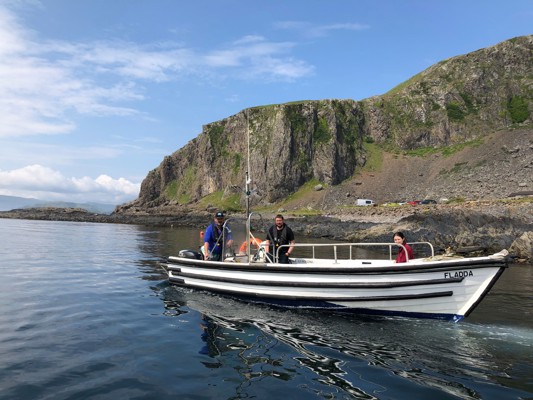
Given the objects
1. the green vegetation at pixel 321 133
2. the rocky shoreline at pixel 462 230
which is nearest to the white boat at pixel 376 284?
the rocky shoreline at pixel 462 230

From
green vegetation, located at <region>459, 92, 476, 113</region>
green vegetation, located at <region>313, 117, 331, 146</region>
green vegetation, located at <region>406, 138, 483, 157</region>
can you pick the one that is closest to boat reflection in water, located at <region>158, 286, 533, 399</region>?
green vegetation, located at <region>406, 138, 483, 157</region>

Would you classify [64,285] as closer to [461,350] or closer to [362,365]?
[362,365]

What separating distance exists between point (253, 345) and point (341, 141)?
12183cm

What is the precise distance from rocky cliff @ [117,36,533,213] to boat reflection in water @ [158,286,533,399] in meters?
104

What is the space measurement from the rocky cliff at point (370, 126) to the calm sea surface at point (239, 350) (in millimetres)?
103719

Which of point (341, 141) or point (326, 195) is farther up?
point (341, 141)

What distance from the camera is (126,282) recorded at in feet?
60.1

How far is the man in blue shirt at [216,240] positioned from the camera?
51.2 feet

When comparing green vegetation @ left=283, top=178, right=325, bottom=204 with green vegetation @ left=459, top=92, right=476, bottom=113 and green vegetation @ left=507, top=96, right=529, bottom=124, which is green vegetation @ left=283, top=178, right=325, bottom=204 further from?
green vegetation @ left=507, top=96, right=529, bottom=124

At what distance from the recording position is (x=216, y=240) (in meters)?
15.9

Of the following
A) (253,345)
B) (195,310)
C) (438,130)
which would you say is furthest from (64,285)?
(438,130)

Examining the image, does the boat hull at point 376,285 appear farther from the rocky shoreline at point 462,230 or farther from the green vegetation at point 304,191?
the green vegetation at point 304,191

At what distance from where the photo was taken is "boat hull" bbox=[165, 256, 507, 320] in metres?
11.0

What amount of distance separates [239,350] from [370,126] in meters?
134
